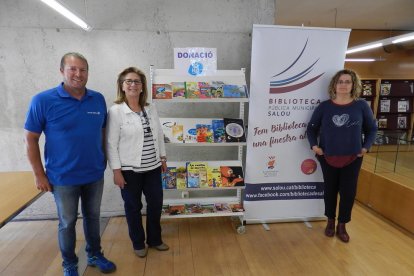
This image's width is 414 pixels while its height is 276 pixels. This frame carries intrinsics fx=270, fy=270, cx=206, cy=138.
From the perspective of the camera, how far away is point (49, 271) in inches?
92.5

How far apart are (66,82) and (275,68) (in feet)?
6.48

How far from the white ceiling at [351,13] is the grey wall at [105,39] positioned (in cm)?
285

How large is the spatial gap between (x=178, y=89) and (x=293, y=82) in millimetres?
1227

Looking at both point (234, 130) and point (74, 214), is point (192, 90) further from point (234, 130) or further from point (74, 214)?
point (74, 214)

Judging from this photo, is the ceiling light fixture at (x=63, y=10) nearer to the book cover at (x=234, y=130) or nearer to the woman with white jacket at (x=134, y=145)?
the woman with white jacket at (x=134, y=145)

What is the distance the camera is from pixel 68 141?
191 cm

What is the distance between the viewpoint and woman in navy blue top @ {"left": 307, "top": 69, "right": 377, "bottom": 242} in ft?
8.84

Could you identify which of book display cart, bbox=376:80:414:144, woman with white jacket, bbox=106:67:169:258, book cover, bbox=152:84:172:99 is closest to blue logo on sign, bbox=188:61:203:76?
book cover, bbox=152:84:172:99

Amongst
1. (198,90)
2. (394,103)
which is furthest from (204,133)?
(394,103)

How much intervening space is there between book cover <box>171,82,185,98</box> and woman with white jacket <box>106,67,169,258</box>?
0.37 m

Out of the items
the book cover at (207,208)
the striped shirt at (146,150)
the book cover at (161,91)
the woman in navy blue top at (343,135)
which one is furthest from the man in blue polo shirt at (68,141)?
the woman in navy blue top at (343,135)

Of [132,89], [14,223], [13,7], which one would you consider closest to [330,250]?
[132,89]

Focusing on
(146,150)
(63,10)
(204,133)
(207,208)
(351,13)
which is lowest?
(207,208)

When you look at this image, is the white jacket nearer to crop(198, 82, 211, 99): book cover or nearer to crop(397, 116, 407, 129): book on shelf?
crop(198, 82, 211, 99): book cover
